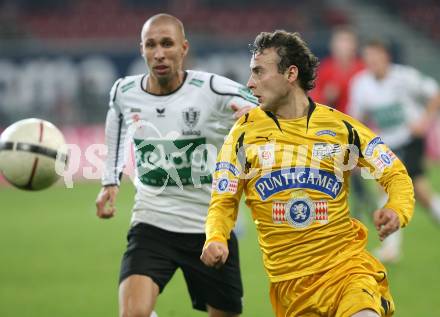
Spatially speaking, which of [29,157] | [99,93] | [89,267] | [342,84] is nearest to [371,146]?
[29,157]

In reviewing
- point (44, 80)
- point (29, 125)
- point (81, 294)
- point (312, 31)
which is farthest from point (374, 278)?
point (312, 31)

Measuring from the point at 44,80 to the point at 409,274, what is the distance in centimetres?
1517

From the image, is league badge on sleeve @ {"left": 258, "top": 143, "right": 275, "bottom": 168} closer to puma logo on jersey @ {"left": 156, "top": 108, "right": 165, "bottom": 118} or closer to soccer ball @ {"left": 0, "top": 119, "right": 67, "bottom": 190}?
puma logo on jersey @ {"left": 156, "top": 108, "right": 165, "bottom": 118}

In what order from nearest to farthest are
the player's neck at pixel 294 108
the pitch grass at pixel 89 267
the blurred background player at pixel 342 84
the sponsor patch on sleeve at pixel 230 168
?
the sponsor patch on sleeve at pixel 230 168 < the player's neck at pixel 294 108 < the pitch grass at pixel 89 267 < the blurred background player at pixel 342 84

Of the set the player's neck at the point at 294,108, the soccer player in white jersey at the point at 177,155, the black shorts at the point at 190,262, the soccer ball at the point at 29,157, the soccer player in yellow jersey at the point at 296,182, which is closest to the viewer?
the soccer player in yellow jersey at the point at 296,182

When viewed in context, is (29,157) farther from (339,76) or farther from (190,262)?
(339,76)

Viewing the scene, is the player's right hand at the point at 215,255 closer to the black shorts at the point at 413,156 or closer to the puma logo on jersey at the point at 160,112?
the puma logo on jersey at the point at 160,112

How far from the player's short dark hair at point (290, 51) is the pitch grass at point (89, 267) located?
307 cm

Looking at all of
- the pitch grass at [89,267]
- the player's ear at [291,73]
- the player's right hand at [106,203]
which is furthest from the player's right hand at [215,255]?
the pitch grass at [89,267]

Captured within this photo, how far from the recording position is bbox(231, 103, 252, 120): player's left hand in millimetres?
5500

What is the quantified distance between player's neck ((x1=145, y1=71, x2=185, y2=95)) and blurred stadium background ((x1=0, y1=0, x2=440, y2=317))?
2517 mm

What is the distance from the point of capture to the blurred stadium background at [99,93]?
8547mm

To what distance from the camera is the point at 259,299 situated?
8.15m

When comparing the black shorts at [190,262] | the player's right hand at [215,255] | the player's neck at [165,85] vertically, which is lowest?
A: the black shorts at [190,262]
